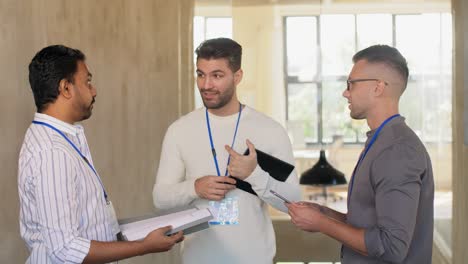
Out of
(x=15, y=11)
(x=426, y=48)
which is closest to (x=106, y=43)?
(x=15, y=11)

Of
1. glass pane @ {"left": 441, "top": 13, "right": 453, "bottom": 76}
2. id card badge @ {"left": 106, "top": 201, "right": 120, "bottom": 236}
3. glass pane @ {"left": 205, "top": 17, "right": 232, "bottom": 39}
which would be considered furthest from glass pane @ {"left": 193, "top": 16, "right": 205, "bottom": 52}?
id card badge @ {"left": 106, "top": 201, "right": 120, "bottom": 236}

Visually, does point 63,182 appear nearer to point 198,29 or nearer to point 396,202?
point 396,202

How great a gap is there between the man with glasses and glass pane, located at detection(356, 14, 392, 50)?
669cm

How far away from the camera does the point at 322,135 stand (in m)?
9.35

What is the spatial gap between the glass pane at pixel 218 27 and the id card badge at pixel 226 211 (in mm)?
4952

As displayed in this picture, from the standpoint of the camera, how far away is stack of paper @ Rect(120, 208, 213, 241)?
2.41m

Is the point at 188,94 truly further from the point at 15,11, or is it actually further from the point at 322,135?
the point at 15,11

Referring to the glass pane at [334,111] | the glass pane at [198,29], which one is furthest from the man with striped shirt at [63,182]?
the glass pane at [334,111]

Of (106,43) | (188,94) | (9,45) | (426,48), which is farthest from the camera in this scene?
(426,48)

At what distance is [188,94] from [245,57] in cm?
186

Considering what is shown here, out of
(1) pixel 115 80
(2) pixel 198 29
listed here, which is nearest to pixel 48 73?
(1) pixel 115 80

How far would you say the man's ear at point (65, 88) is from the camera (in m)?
2.25

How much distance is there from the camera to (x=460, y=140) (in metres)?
5.95

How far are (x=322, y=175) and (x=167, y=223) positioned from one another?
22.1 feet
